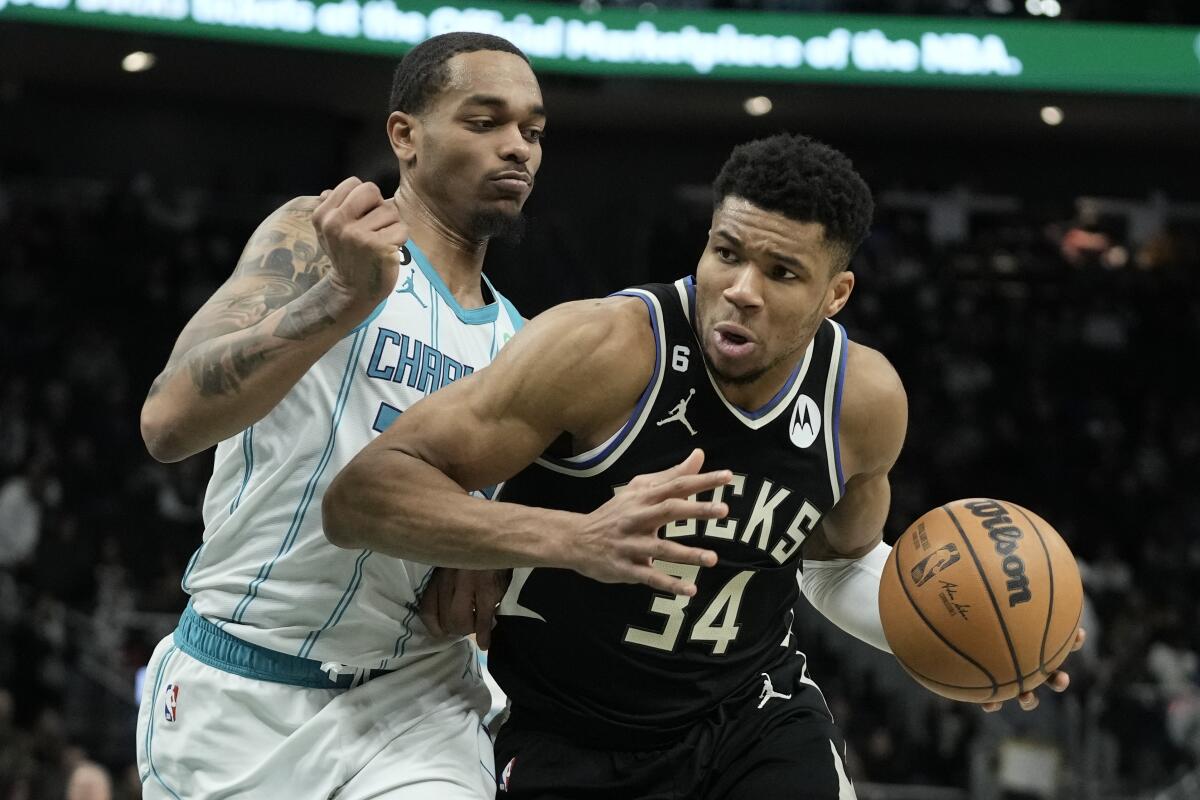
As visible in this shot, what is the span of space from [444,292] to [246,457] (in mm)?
582

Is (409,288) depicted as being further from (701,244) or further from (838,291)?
(701,244)

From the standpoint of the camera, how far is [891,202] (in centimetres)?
1748

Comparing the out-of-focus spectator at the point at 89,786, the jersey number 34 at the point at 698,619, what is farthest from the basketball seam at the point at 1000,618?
the out-of-focus spectator at the point at 89,786

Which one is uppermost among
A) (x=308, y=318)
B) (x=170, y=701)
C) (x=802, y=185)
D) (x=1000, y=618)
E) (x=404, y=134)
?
(x=404, y=134)

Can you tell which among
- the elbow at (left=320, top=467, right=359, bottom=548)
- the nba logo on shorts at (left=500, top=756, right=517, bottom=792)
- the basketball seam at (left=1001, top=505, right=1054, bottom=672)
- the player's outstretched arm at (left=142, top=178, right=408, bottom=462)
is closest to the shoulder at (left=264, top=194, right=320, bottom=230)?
the player's outstretched arm at (left=142, top=178, right=408, bottom=462)

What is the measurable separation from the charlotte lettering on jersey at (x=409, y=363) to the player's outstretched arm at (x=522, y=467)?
24 cm

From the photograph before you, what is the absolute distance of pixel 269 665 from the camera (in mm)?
3354

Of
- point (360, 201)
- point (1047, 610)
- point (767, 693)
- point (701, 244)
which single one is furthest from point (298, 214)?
point (701, 244)

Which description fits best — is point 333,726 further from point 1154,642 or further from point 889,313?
point 889,313

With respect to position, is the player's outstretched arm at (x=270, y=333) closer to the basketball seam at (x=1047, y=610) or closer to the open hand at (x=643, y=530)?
the open hand at (x=643, y=530)

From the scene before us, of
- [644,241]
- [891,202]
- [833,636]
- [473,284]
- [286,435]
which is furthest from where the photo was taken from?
[891,202]

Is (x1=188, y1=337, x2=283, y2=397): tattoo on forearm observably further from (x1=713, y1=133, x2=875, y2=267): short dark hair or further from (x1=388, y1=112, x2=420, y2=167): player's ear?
(x1=713, y1=133, x2=875, y2=267): short dark hair

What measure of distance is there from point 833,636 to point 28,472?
22.2ft

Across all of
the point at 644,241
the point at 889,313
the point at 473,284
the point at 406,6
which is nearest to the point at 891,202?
the point at 889,313
